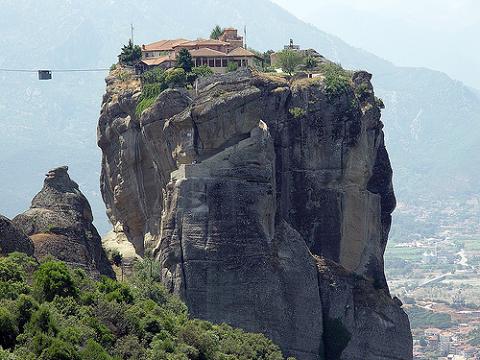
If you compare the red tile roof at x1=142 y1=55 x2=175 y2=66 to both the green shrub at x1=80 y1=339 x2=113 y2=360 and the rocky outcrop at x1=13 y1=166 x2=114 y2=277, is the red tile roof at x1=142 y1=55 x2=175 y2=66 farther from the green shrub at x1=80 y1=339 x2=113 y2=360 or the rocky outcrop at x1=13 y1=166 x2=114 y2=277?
the green shrub at x1=80 y1=339 x2=113 y2=360

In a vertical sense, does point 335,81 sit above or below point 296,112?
above

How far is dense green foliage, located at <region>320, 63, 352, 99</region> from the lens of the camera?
83812 mm

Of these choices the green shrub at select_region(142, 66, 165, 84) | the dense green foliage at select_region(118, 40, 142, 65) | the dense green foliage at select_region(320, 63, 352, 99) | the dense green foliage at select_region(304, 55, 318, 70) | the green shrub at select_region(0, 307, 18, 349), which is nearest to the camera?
the green shrub at select_region(0, 307, 18, 349)

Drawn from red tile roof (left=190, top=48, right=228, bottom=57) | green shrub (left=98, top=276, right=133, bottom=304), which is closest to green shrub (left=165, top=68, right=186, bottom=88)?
red tile roof (left=190, top=48, right=228, bottom=57)

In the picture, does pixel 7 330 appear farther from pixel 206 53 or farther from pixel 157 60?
pixel 157 60

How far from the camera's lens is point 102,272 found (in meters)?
73.0

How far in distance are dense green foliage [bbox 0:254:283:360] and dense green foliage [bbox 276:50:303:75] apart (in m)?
23.8

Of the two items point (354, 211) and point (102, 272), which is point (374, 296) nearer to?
point (354, 211)

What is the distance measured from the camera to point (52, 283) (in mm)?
55875

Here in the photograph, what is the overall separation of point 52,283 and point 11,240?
8.39 m

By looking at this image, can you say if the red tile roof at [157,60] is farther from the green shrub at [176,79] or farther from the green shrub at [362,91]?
the green shrub at [362,91]

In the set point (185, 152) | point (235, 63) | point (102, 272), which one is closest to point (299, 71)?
point (235, 63)

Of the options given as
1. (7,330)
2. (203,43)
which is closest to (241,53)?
(203,43)

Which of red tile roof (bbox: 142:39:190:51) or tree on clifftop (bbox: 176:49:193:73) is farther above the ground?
red tile roof (bbox: 142:39:190:51)
